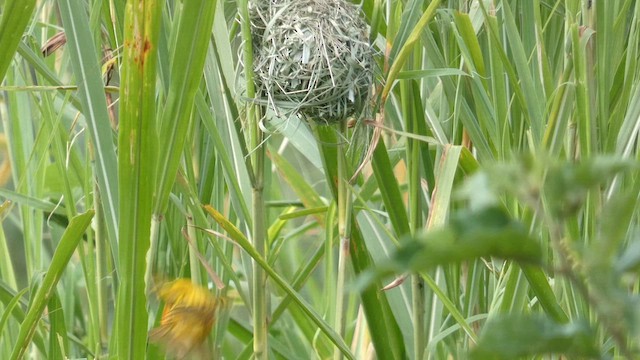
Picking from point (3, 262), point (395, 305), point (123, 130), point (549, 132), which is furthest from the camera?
point (3, 262)

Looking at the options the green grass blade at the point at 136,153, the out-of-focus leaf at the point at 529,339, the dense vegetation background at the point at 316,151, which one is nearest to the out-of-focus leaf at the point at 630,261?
the out-of-focus leaf at the point at 529,339

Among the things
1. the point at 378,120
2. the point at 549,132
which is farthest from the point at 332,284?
the point at 549,132

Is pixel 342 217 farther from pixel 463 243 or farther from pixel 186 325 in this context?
pixel 463 243

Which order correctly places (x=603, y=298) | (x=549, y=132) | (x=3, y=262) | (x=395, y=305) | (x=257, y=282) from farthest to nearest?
(x=3, y=262), (x=395, y=305), (x=257, y=282), (x=549, y=132), (x=603, y=298)

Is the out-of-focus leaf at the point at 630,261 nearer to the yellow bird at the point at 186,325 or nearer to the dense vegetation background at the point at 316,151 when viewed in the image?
the dense vegetation background at the point at 316,151

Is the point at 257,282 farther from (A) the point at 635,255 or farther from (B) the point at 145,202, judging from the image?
(A) the point at 635,255

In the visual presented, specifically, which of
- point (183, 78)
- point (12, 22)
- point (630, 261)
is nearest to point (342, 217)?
point (183, 78)

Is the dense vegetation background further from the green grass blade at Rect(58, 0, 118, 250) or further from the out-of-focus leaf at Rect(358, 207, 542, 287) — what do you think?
the out-of-focus leaf at Rect(358, 207, 542, 287)
